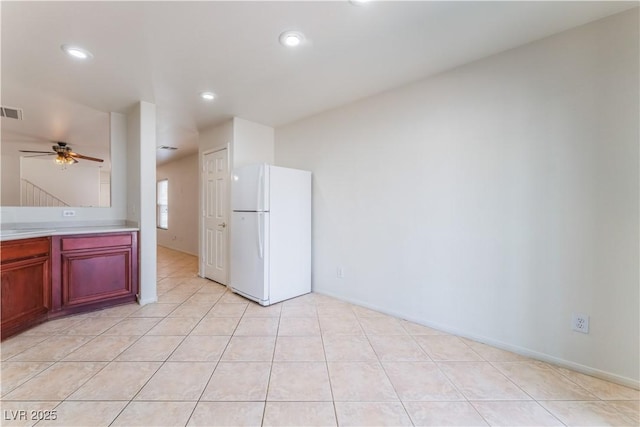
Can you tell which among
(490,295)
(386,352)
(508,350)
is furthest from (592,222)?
(386,352)

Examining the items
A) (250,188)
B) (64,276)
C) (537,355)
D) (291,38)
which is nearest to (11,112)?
(64,276)

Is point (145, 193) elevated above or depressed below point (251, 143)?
below

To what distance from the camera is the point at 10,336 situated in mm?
2205

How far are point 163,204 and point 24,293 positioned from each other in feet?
18.1

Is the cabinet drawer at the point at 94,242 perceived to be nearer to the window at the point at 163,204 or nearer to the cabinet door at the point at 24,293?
the cabinet door at the point at 24,293

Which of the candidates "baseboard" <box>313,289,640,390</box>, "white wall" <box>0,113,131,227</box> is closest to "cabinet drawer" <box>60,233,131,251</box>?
"white wall" <box>0,113,131,227</box>

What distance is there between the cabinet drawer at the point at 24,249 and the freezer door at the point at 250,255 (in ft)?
5.76

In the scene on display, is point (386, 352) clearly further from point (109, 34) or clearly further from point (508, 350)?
point (109, 34)

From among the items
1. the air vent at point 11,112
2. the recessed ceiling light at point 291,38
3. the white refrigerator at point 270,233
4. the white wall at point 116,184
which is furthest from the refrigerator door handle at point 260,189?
the air vent at point 11,112

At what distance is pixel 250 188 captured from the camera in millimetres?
3170

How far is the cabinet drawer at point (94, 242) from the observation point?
8.71 ft

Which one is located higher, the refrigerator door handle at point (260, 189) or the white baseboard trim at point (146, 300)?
the refrigerator door handle at point (260, 189)

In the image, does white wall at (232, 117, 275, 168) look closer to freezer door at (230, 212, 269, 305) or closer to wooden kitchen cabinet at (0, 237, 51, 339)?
freezer door at (230, 212, 269, 305)

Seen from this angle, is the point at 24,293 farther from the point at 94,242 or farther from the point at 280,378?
the point at 280,378
